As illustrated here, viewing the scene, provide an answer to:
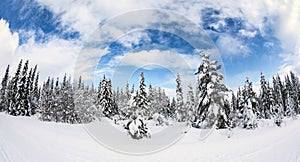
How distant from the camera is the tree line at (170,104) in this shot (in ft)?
75.6

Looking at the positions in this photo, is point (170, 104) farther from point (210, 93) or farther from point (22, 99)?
point (210, 93)

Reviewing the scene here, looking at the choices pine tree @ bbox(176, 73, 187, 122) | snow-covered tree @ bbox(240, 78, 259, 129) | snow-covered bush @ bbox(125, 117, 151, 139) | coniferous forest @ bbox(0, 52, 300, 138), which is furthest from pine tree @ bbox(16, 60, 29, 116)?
snow-covered tree @ bbox(240, 78, 259, 129)

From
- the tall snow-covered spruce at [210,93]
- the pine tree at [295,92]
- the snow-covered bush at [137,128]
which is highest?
the pine tree at [295,92]

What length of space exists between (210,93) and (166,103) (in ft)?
188

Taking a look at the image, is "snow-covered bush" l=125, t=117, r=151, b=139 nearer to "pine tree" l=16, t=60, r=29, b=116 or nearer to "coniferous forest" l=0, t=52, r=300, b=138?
"coniferous forest" l=0, t=52, r=300, b=138

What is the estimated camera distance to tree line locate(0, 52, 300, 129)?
75.6 feet

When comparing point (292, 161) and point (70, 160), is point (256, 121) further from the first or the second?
point (70, 160)

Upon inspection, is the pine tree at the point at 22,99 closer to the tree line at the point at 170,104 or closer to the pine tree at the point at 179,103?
the tree line at the point at 170,104

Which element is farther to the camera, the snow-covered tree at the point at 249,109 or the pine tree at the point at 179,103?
the pine tree at the point at 179,103

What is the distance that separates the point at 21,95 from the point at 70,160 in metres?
45.3

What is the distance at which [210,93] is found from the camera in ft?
74.4

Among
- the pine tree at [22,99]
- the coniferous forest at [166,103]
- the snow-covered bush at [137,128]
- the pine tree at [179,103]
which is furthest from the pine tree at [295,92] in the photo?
the pine tree at [22,99]

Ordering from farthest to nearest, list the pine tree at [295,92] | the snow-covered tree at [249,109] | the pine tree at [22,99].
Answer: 1. the pine tree at [295,92]
2. the pine tree at [22,99]
3. the snow-covered tree at [249,109]

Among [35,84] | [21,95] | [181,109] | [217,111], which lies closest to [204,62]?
[217,111]
